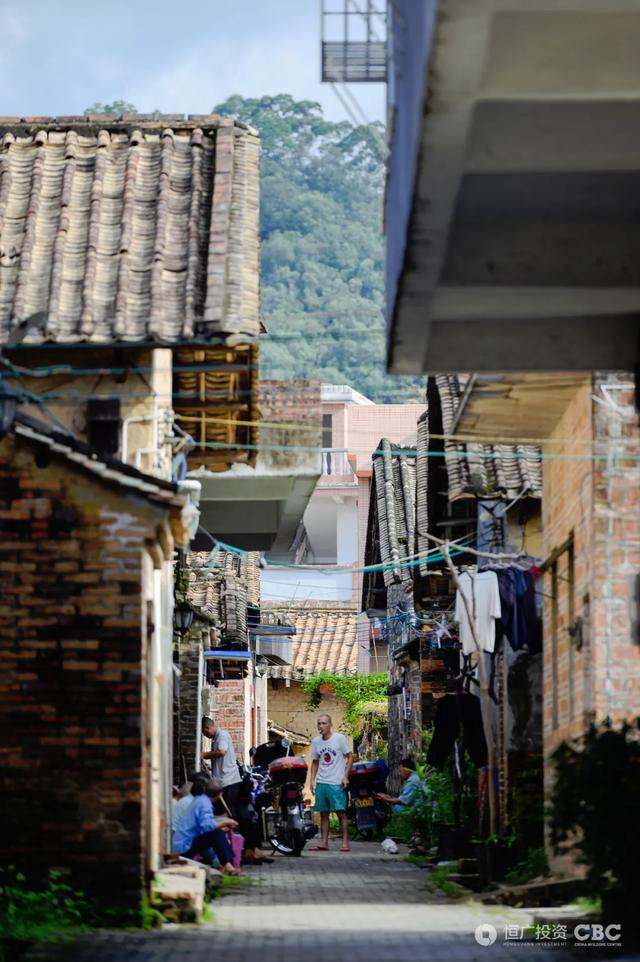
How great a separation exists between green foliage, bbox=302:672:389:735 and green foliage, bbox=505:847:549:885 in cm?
2758

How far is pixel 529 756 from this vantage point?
18.6 meters

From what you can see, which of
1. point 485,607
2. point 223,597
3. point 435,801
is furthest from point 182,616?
point 223,597

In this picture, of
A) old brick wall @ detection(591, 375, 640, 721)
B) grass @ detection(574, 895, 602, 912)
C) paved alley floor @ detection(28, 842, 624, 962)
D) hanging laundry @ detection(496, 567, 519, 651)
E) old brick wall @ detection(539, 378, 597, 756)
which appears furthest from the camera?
hanging laundry @ detection(496, 567, 519, 651)

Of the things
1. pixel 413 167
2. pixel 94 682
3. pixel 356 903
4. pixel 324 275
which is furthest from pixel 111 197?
pixel 324 275

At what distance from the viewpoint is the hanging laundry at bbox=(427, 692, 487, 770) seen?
20.1 meters

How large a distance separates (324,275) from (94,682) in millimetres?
89872

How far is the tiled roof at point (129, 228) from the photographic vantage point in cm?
1581

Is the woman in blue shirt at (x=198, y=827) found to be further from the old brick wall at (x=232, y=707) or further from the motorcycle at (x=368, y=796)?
the old brick wall at (x=232, y=707)

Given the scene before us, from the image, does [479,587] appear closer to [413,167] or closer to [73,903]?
[73,903]

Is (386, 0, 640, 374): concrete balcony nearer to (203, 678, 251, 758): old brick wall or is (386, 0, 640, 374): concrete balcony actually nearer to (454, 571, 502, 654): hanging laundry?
(454, 571, 502, 654): hanging laundry

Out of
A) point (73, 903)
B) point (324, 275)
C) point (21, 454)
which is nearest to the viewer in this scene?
point (73, 903)

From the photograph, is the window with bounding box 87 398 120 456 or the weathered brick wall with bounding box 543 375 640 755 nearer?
the weathered brick wall with bounding box 543 375 640 755

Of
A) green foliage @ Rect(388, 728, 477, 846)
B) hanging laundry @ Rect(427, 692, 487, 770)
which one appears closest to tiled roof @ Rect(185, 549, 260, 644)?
green foliage @ Rect(388, 728, 477, 846)

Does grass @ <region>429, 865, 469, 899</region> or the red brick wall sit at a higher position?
the red brick wall
